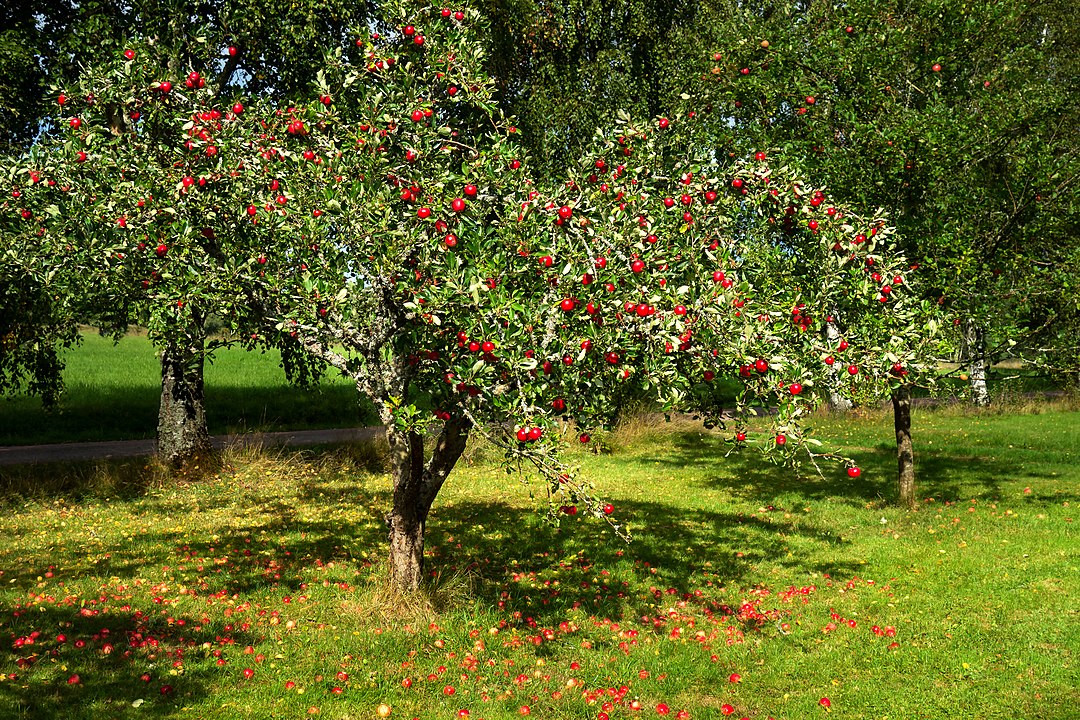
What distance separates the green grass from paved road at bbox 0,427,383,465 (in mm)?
762

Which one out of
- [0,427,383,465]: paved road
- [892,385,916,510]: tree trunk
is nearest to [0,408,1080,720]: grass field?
[892,385,916,510]: tree trunk

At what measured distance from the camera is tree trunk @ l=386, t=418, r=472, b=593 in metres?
8.05

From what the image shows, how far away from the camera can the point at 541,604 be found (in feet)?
28.6

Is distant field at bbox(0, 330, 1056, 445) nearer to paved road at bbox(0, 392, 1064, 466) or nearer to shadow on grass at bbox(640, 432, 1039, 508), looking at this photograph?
paved road at bbox(0, 392, 1064, 466)

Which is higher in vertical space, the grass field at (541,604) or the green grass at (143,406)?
the green grass at (143,406)

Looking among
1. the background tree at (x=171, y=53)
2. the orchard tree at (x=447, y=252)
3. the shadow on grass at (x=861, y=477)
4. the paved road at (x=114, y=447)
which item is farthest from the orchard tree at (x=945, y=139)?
the paved road at (x=114, y=447)

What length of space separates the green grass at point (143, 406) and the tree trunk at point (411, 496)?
22.8 feet

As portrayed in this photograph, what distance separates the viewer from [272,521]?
12484 millimetres

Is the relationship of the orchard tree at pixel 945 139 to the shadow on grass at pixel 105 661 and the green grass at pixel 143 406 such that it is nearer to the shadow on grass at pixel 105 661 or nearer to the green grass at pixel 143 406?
the green grass at pixel 143 406

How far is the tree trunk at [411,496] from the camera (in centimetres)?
805

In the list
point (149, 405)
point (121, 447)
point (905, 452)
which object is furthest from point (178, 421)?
point (905, 452)

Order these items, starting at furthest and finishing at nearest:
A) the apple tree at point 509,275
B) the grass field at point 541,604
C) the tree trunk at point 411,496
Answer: the tree trunk at point 411,496 < the grass field at point 541,604 < the apple tree at point 509,275

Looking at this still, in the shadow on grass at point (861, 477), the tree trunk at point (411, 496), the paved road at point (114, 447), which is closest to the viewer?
the tree trunk at point (411, 496)

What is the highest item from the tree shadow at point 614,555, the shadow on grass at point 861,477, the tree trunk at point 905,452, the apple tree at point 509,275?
the apple tree at point 509,275
